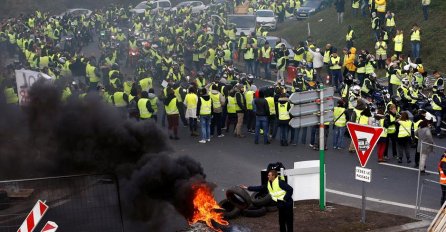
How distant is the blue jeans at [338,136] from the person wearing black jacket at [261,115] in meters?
1.92

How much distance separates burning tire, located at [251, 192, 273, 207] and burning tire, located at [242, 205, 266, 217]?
0.29 feet

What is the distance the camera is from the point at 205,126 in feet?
70.5

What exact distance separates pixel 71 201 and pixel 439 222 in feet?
21.6

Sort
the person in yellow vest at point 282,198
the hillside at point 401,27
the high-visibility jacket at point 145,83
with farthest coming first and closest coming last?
the hillside at point 401,27, the high-visibility jacket at point 145,83, the person in yellow vest at point 282,198

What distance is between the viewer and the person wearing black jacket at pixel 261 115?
68.4ft

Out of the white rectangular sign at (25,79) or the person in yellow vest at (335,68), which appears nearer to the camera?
the white rectangular sign at (25,79)

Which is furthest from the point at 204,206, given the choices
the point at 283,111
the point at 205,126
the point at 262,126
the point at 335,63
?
the point at 335,63

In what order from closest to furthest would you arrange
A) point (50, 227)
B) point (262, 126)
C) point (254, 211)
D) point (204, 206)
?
point (50, 227), point (204, 206), point (254, 211), point (262, 126)

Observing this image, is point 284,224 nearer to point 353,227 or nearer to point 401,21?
point 353,227

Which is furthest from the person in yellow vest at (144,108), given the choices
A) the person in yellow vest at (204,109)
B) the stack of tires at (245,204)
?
the stack of tires at (245,204)

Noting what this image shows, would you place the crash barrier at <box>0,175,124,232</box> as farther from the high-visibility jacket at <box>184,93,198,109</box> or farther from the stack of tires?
the high-visibility jacket at <box>184,93,198,109</box>

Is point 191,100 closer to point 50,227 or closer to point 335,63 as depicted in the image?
point 335,63

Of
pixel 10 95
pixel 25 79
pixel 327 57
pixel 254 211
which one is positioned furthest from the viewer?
pixel 327 57

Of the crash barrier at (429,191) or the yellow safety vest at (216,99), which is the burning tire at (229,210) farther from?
the yellow safety vest at (216,99)
